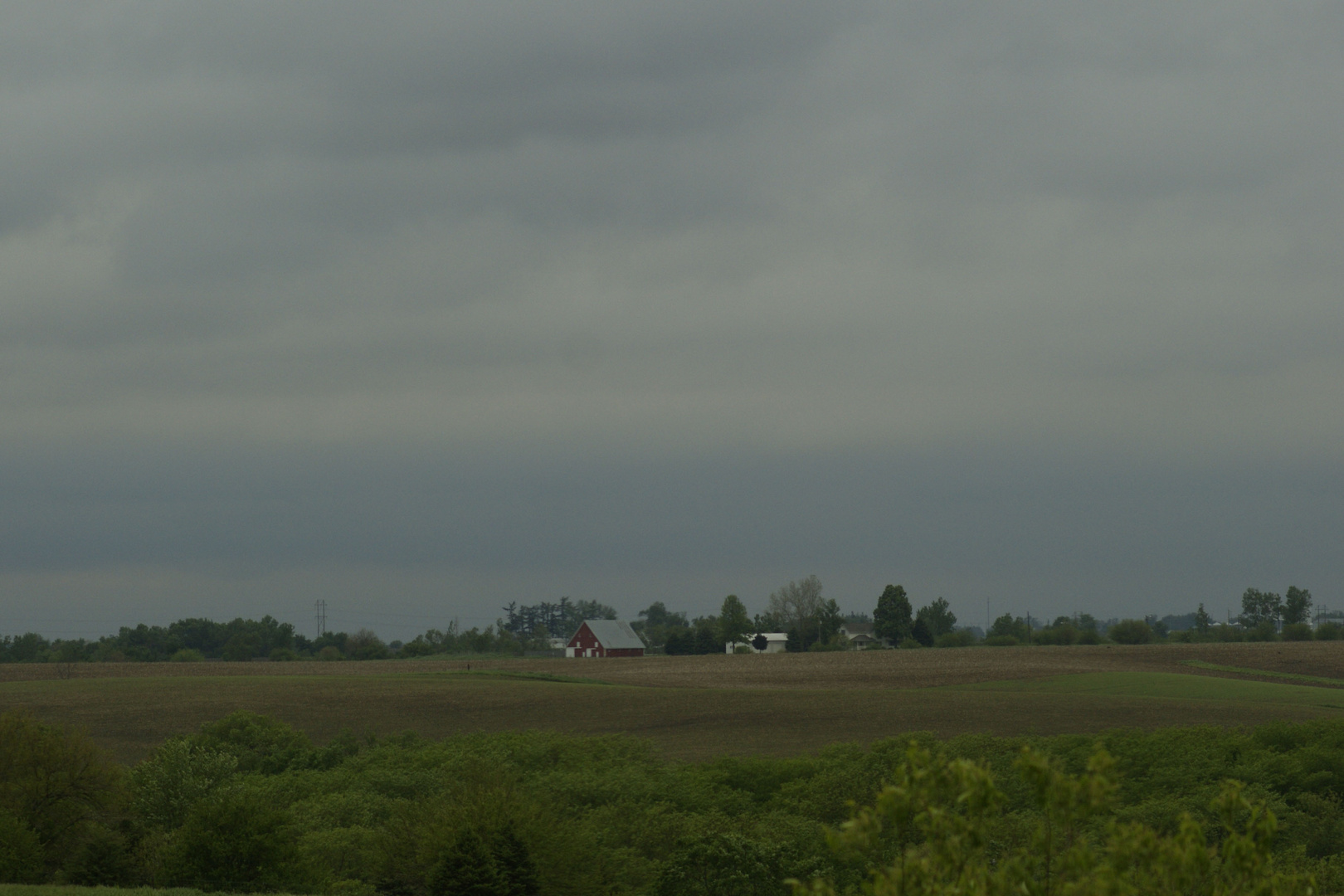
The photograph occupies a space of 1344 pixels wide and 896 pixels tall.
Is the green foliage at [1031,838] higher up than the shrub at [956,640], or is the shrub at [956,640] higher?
the green foliage at [1031,838]

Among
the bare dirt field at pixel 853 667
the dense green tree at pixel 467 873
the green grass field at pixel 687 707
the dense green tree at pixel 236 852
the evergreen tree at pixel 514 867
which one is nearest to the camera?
the dense green tree at pixel 467 873

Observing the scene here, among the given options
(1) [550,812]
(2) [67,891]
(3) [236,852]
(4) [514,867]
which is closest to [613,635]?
(1) [550,812]

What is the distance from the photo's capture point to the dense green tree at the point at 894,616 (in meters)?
154

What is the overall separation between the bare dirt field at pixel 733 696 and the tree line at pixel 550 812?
365 inches

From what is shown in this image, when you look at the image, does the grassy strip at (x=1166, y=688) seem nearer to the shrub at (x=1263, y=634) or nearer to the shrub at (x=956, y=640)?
the shrub at (x=1263, y=634)

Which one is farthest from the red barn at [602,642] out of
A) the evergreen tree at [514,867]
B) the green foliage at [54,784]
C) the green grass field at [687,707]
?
the evergreen tree at [514,867]

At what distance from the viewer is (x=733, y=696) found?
78062 mm

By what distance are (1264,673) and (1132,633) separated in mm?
51622

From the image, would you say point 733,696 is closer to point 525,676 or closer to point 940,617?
point 525,676

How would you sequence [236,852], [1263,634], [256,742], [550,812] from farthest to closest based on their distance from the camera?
[1263,634]
[256,742]
[550,812]
[236,852]

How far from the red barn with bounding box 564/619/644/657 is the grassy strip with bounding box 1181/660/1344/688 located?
257 feet


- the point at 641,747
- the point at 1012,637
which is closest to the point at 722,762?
the point at 641,747

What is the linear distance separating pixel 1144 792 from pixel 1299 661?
64.5 meters

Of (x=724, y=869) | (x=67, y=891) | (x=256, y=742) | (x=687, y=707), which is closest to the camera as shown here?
(x=67, y=891)
